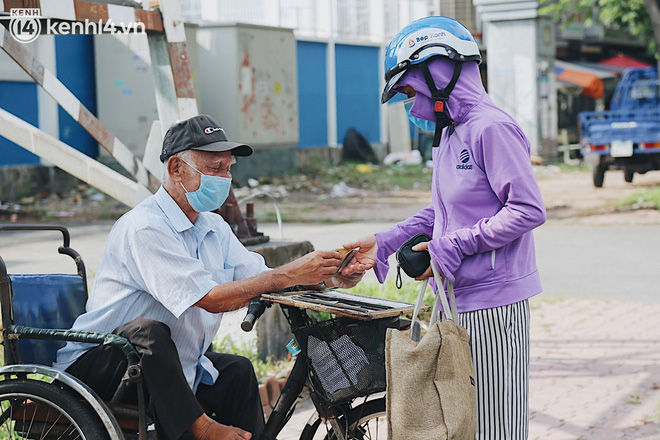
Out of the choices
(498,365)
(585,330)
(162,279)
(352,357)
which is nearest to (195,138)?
(162,279)

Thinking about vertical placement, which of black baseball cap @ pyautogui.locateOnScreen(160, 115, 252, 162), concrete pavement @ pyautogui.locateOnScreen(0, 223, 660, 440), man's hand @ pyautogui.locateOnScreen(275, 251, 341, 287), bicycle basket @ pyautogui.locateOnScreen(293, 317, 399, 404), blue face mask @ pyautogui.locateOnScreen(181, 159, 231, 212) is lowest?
concrete pavement @ pyautogui.locateOnScreen(0, 223, 660, 440)

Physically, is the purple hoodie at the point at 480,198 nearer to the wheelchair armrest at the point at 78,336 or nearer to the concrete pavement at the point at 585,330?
the wheelchair armrest at the point at 78,336

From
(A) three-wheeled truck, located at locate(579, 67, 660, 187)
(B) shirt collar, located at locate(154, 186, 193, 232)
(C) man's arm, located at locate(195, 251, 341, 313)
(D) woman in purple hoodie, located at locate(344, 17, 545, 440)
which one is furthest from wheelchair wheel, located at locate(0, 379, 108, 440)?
(A) three-wheeled truck, located at locate(579, 67, 660, 187)

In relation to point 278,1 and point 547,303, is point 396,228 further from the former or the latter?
point 278,1

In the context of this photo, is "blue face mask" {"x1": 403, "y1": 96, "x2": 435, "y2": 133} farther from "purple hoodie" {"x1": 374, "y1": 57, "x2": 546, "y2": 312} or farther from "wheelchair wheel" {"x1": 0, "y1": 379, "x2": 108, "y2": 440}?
"wheelchair wheel" {"x1": 0, "y1": 379, "x2": 108, "y2": 440}

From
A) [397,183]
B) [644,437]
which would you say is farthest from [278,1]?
[644,437]

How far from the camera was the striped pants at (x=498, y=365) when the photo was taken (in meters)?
2.87

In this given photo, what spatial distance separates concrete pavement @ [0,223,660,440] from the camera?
4840 millimetres

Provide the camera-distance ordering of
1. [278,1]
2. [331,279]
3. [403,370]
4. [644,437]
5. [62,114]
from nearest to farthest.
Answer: [403,370] → [331,279] → [644,437] → [62,114] → [278,1]

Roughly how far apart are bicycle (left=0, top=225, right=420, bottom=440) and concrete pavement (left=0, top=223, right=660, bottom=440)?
56.3 inches

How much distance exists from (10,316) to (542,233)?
30.2ft

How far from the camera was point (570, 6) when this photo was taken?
765 inches

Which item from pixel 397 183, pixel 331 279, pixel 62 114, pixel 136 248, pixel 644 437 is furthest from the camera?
pixel 397 183

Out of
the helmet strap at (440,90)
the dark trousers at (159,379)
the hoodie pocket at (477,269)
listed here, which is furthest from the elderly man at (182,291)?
the helmet strap at (440,90)
